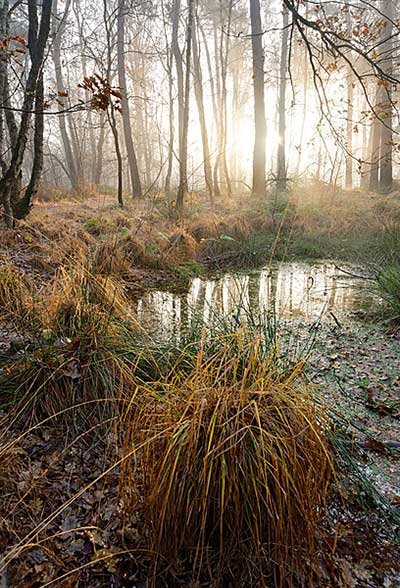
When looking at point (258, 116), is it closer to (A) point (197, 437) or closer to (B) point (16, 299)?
(B) point (16, 299)

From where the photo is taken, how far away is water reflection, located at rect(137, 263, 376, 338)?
3.85 m

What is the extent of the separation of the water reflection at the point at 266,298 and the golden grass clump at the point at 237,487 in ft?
6.54

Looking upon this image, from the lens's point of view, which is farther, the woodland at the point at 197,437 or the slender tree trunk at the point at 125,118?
the slender tree trunk at the point at 125,118

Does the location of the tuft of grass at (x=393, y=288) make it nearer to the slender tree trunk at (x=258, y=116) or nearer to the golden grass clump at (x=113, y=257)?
the golden grass clump at (x=113, y=257)

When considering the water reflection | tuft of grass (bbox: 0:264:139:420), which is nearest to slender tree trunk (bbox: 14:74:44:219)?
the water reflection

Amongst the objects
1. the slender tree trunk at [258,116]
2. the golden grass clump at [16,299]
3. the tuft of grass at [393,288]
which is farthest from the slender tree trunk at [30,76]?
the slender tree trunk at [258,116]

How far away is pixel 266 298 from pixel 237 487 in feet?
11.4

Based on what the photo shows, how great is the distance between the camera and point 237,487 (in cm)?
120

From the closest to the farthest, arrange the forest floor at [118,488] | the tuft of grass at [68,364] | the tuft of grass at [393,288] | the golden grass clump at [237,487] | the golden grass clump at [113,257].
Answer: the golden grass clump at [237,487]
the forest floor at [118,488]
the tuft of grass at [68,364]
the tuft of grass at [393,288]
the golden grass clump at [113,257]

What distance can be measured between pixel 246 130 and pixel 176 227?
1961cm

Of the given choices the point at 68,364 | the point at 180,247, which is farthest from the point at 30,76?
the point at 68,364

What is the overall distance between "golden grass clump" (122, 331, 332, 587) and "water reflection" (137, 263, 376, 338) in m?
1.99

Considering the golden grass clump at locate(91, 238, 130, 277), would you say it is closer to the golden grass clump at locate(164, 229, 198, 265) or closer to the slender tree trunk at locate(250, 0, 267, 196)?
the golden grass clump at locate(164, 229, 198, 265)

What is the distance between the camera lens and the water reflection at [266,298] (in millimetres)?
3848
